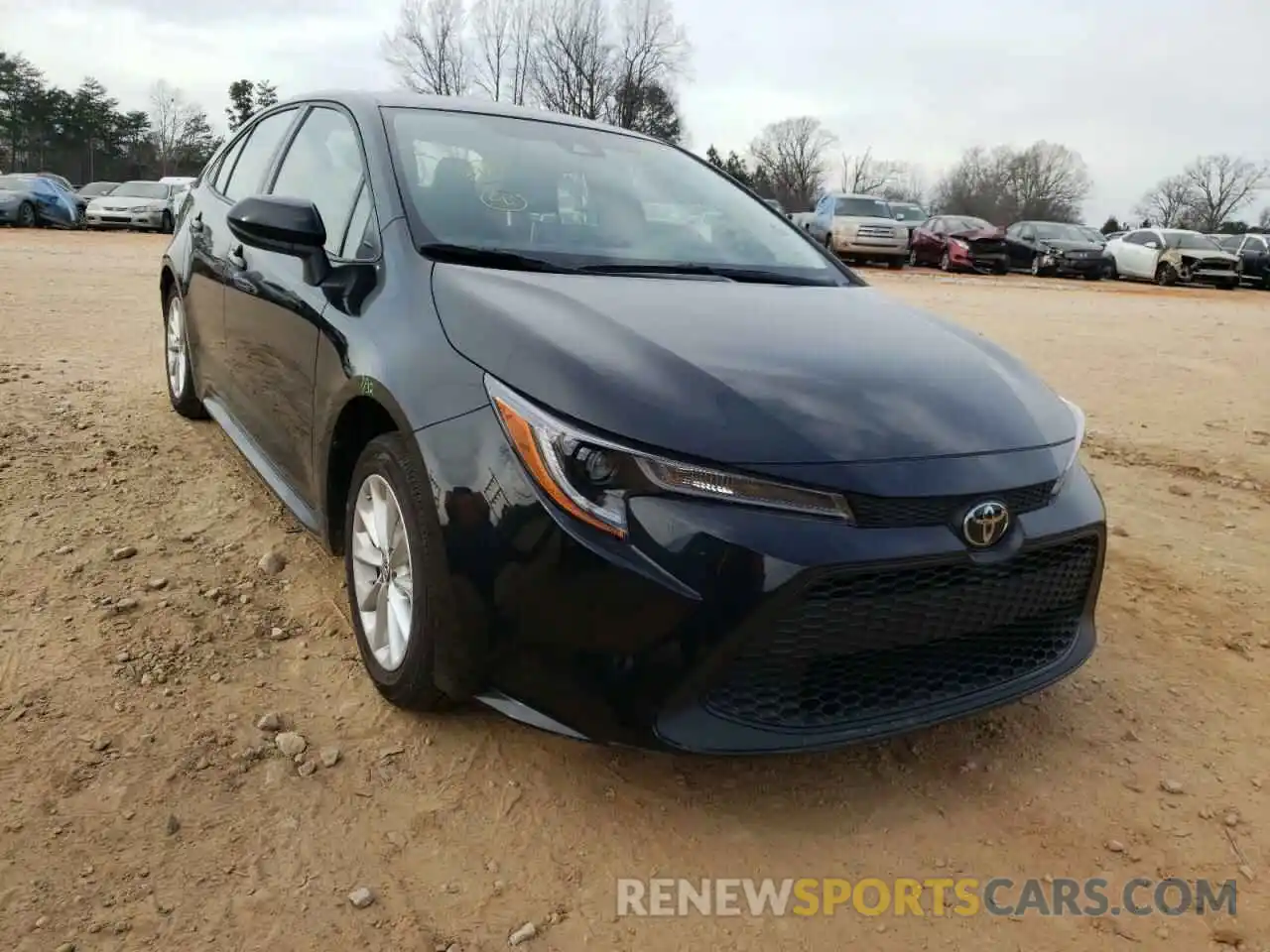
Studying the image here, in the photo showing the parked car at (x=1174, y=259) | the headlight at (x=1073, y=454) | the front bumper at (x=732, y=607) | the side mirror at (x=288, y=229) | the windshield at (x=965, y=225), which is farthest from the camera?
the windshield at (x=965, y=225)

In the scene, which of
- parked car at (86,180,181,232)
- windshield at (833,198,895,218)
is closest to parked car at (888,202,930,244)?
windshield at (833,198,895,218)

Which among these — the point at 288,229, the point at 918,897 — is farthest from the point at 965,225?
the point at 918,897

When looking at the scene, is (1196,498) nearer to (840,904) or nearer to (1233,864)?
(1233,864)

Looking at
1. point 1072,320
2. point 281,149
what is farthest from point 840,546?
point 1072,320

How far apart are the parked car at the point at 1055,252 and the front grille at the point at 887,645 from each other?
2295 centimetres

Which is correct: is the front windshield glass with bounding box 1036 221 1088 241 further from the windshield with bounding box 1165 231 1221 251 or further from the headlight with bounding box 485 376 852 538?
the headlight with bounding box 485 376 852 538

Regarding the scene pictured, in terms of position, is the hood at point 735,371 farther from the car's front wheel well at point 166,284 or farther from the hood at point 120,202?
the hood at point 120,202

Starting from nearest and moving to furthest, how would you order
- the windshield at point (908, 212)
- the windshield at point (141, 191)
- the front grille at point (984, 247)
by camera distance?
the front grille at point (984, 247), the windshield at point (141, 191), the windshield at point (908, 212)

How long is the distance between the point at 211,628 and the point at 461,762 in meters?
1.00

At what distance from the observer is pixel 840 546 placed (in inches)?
75.3

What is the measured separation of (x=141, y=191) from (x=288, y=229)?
84.1 ft

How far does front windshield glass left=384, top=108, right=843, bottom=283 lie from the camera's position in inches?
110

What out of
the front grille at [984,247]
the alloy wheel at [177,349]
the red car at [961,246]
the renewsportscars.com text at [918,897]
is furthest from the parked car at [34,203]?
the renewsportscars.com text at [918,897]

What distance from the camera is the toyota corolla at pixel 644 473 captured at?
1919mm
